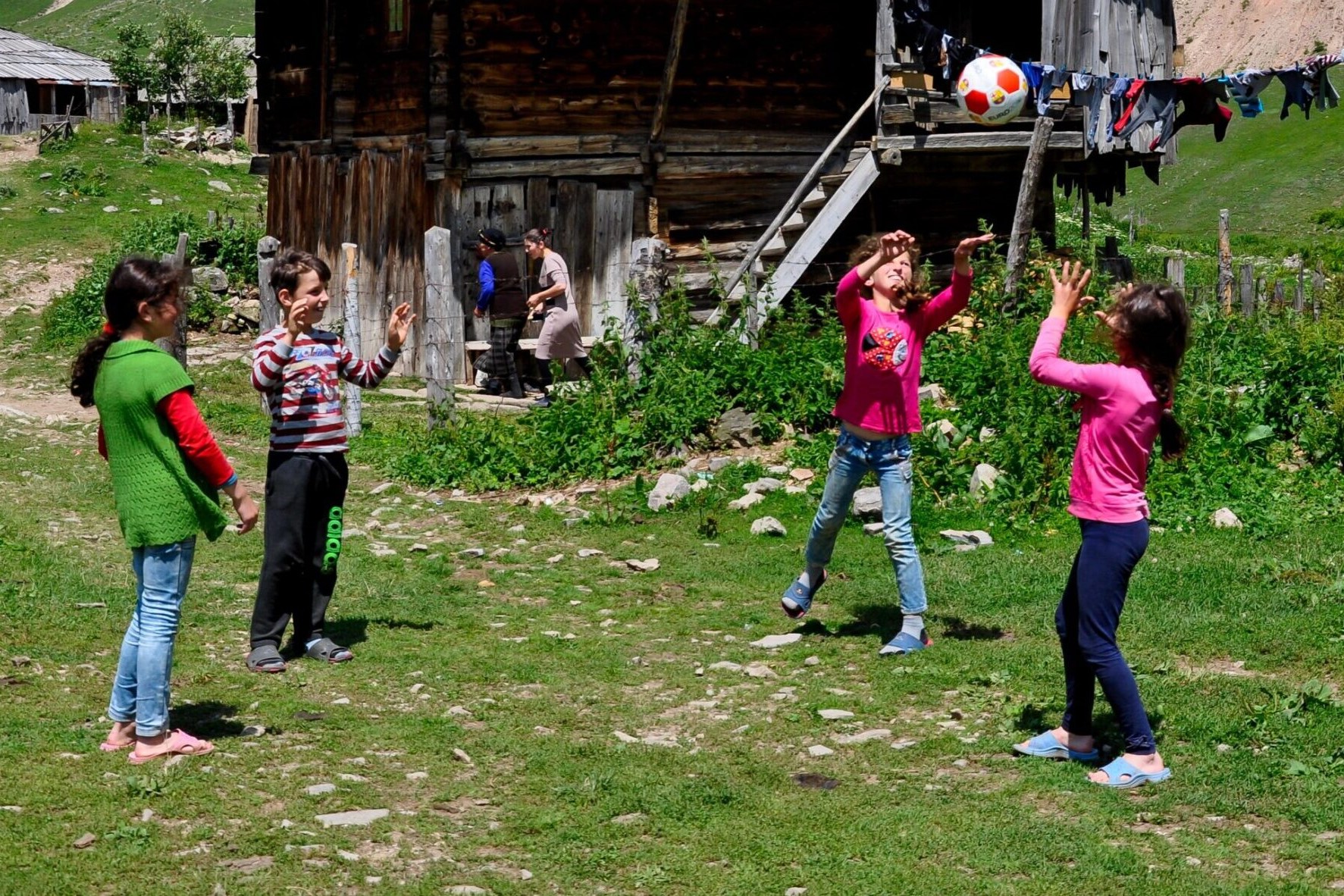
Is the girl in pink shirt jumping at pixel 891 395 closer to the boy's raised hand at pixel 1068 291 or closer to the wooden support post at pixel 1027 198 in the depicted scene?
the boy's raised hand at pixel 1068 291

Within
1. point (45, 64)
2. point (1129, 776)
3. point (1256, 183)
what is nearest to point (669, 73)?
point (1129, 776)

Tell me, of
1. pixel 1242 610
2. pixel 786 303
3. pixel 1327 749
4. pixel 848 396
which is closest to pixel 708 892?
pixel 1327 749

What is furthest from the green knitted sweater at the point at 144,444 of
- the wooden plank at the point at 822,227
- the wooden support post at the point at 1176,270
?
the wooden support post at the point at 1176,270

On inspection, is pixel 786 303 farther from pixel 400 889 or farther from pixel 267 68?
pixel 400 889

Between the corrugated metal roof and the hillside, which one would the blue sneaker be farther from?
the hillside

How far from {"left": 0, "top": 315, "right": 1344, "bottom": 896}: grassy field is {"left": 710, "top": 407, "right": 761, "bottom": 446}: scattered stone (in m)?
1.73

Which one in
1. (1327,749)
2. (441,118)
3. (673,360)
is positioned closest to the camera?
(1327,749)

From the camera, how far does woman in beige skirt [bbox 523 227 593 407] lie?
13805mm

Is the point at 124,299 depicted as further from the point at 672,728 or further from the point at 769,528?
the point at 769,528

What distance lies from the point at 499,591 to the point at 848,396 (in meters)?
2.54

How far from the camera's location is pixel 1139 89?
44.5 ft

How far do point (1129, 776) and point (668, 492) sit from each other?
5122 millimetres

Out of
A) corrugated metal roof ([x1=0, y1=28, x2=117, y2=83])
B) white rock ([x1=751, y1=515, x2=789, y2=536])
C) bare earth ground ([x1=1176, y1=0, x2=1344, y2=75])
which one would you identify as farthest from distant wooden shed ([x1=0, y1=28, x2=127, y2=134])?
white rock ([x1=751, y1=515, x2=789, y2=536])

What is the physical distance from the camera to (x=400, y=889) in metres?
4.20
